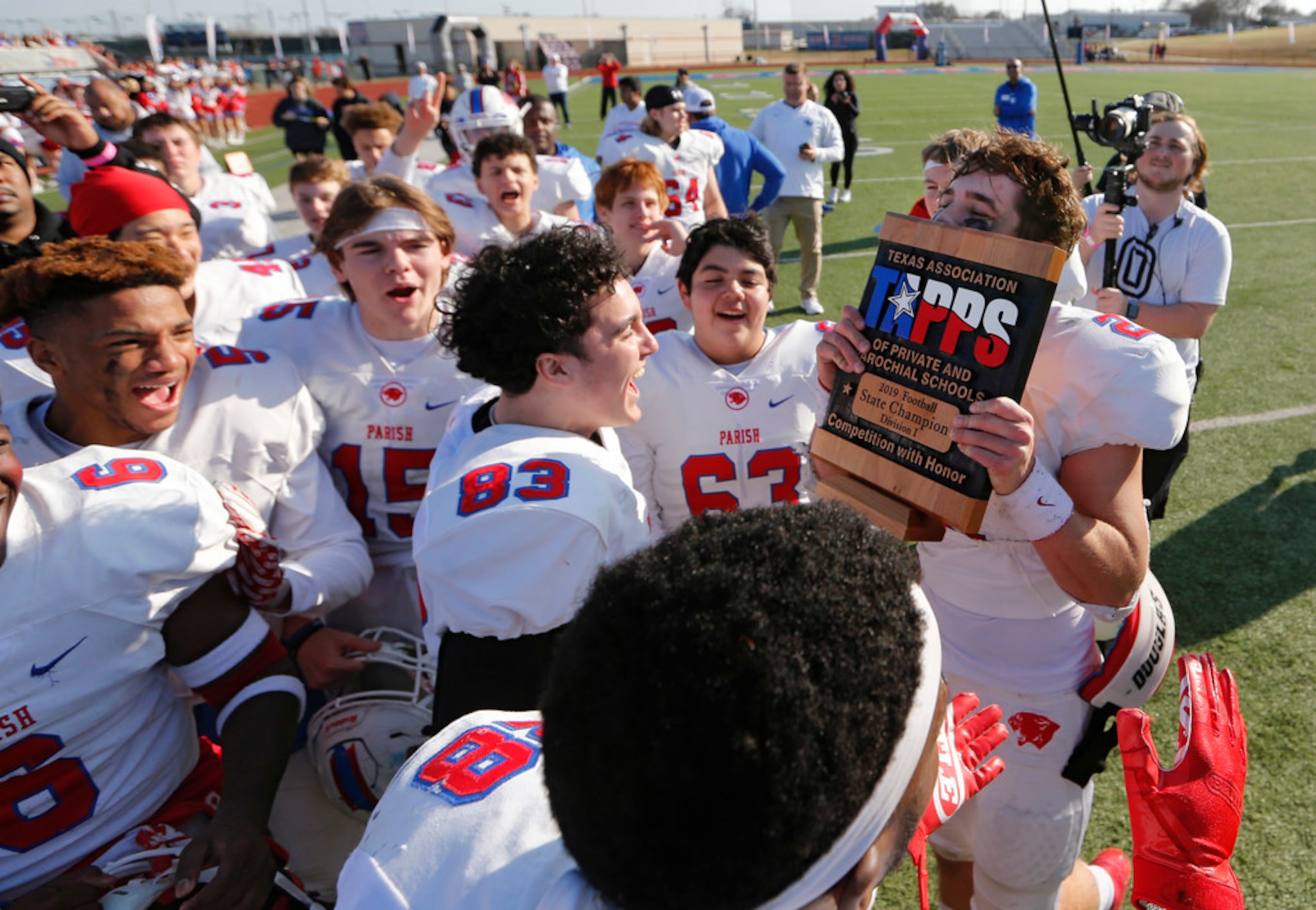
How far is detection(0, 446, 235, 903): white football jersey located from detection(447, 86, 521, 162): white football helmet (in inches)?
183

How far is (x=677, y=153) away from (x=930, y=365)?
209 inches

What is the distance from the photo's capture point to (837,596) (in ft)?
2.88

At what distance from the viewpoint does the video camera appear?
363 centimetres

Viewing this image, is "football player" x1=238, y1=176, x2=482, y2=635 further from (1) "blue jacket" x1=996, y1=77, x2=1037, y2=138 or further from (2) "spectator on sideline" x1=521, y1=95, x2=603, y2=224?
(1) "blue jacket" x1=996, y1=77, x2=1037, y2=138

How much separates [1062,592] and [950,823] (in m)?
0.73

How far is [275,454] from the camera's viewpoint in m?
2.42

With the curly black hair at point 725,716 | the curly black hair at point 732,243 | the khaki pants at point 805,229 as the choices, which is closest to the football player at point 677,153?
the khaki pants at point 805,229

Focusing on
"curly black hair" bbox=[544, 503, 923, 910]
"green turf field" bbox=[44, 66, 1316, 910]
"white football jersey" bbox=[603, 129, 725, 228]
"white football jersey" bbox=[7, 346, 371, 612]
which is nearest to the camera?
"curly black hair" bbox=[544, 503, 923, 910]

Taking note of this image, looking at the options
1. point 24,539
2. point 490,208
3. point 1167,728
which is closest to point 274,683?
point 24,539

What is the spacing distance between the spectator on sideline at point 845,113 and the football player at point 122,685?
37.0ft

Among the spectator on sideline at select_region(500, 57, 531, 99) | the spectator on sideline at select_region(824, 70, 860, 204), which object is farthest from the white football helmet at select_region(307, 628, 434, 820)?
the spectator on sideline at select_region(500, 57, 531, 99)

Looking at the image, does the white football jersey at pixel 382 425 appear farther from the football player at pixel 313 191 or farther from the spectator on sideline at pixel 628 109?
the spectator on sideline at pixel 628 109

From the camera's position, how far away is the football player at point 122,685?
5.06 feet

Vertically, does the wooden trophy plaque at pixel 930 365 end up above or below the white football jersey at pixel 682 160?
below
